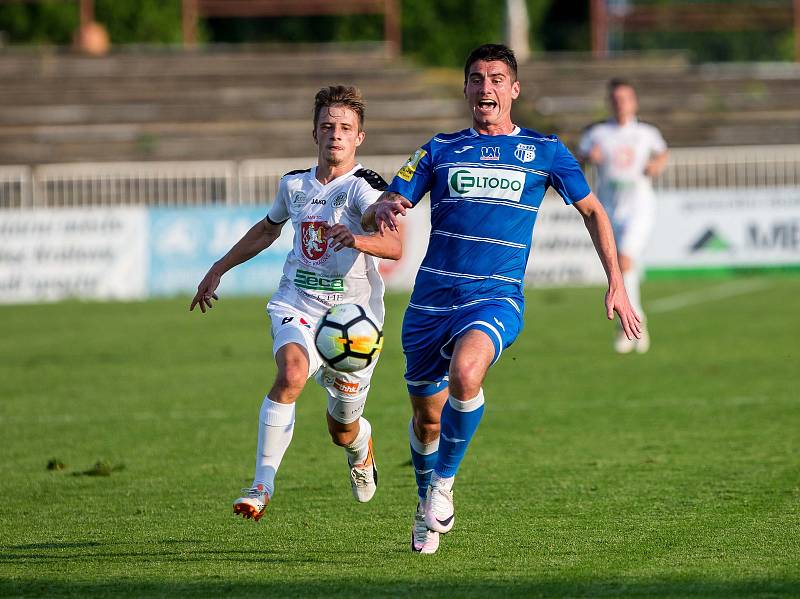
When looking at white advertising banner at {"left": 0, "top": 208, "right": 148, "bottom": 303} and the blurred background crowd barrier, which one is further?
the blurred background crowd barrier

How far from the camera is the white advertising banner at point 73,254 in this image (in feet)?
69.9

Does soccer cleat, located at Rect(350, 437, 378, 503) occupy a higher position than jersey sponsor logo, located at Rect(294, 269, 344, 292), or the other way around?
jersey sponsor logo, located at Rect(294, 269, 344, 292)

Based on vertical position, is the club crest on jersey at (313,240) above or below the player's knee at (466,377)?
above

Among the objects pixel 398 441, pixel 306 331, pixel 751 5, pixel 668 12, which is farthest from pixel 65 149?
pixel 306 331

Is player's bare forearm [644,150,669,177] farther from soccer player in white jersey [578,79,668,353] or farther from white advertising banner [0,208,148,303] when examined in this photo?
white advertising banner [0,208,148,303]

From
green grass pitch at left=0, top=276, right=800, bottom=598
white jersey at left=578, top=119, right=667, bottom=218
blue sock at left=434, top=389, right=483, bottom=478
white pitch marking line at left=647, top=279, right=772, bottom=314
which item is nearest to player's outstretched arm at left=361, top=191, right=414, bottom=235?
blue sock at left=434, top=389, right=483, bottom=478

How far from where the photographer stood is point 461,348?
18.9 feet

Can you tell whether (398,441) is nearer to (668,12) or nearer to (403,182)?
(403,182)

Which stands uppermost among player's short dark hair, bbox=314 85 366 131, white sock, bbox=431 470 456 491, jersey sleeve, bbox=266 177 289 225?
player's short dark hair, bbox=314 85 366 131

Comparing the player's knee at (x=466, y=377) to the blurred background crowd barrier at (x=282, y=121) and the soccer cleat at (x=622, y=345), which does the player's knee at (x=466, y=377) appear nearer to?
the soccer cleat at (x=622, y=345)

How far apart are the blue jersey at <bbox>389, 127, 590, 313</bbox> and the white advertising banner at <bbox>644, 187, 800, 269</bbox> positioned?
53.1 feet

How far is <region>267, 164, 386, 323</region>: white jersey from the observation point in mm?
6570

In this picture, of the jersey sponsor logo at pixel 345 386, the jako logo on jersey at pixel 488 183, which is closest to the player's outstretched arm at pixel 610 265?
the jako logo on jersey at pixel 488 183

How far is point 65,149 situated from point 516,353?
57.2 feet
